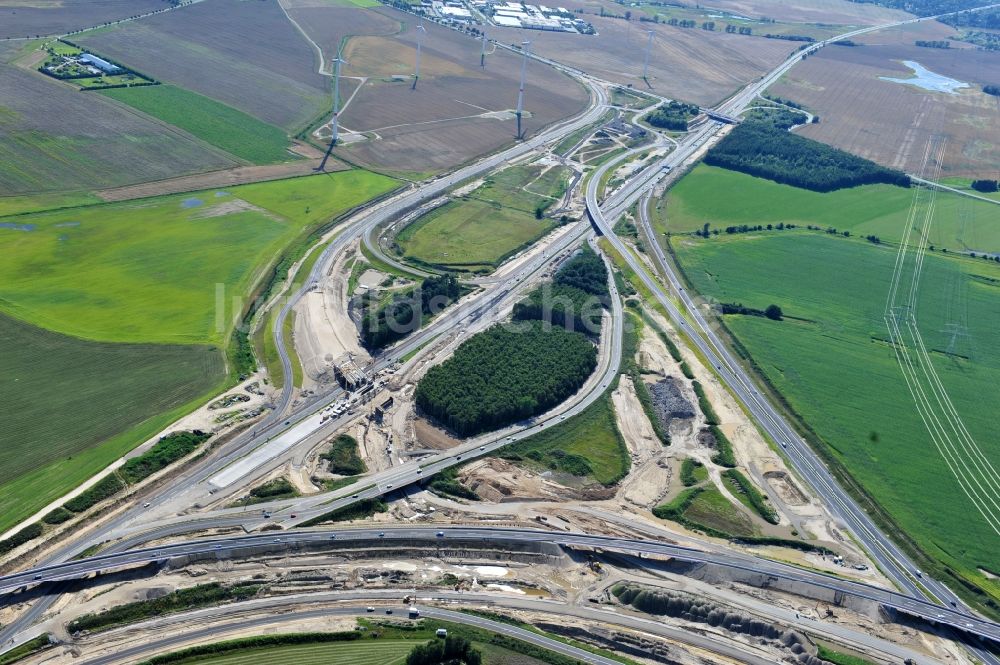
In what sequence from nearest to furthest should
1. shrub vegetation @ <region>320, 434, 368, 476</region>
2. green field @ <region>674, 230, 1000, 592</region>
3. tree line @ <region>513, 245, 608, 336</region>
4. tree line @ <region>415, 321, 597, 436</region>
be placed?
1. shrub vegetation @ <region>320, 434, 368, 476</region>
2. green field @ <region>674, 230, 1000, 592</region>
3. tree line @ <region>415, 321, 597, 436</region>
4. tree line @ <region>513, 245, 608, 336</region>

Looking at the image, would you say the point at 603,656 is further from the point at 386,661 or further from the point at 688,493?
the point at 688,493

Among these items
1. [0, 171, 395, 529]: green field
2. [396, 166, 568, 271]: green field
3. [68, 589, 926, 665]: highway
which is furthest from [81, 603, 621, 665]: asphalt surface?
[396, 166, 568, 271]: green field

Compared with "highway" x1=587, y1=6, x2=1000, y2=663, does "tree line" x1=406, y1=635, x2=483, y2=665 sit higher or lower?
lower

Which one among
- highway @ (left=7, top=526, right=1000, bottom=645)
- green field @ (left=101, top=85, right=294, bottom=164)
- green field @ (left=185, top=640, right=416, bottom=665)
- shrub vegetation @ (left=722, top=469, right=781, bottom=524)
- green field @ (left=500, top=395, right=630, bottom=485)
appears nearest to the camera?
green field @ (left=185, top=640, right=416, bottom=665)

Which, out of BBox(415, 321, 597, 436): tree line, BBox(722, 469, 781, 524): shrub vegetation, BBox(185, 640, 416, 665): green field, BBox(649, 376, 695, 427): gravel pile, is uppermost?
BBox(415, 321, 597, 436): tree line

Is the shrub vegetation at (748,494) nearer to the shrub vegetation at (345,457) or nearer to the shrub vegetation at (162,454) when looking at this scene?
the shrub vegetation at (345,457)

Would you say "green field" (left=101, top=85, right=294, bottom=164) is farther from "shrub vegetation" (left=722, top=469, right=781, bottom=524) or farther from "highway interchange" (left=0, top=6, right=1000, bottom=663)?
"shrub vegetation" (left=722, top=469, right=781, bottom=524)

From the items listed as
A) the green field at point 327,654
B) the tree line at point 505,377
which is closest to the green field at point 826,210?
the tree line at point 505,377

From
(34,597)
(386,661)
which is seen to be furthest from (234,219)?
(386,661)
